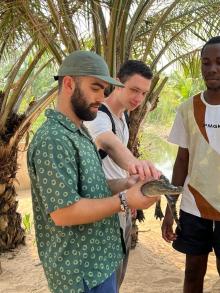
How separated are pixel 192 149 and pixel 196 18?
3490 mm

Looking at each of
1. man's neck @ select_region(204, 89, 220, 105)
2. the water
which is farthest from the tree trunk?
the water

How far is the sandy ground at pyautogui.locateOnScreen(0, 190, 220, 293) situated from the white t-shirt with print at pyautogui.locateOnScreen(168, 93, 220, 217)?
1.74 m

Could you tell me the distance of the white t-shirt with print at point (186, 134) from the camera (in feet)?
7.65

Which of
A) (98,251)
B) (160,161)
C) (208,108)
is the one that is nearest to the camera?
(98,251)

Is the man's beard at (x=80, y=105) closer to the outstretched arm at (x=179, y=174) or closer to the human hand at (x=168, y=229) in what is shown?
the outstretched arm at (x=179, y=174)

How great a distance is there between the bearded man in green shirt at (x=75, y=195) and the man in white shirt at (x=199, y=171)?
800 mm

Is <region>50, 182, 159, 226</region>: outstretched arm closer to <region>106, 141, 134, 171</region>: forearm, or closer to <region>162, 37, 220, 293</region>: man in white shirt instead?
<region>106, 141, 134, 171</region>: forearm

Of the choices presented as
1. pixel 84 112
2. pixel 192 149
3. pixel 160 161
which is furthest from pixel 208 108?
pixel 160 161

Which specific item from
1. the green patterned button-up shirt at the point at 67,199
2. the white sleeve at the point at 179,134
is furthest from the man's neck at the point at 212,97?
the green patterned button-up shirt at the point at 67,199

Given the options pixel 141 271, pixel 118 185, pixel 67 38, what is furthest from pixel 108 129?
pixel 141 271

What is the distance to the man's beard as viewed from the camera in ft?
5.35

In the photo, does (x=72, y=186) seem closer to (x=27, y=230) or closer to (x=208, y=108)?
(x=208, y=108)

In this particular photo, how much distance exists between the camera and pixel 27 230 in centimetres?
616

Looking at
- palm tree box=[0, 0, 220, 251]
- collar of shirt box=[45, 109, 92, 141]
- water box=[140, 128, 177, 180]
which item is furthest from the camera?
water box=[140, 128, 177, 180]
